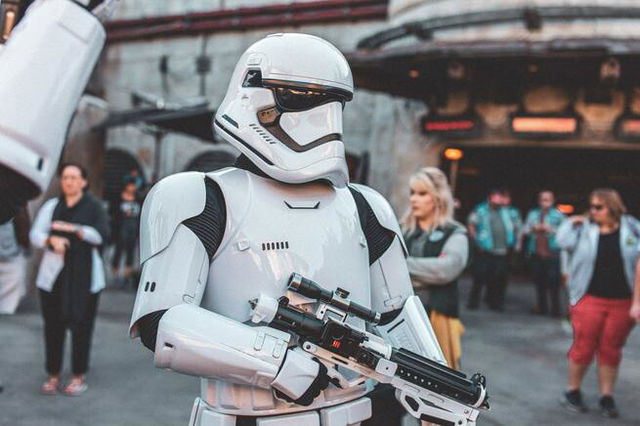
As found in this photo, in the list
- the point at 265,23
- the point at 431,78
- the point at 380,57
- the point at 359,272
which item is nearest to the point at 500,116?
the point at 431,78

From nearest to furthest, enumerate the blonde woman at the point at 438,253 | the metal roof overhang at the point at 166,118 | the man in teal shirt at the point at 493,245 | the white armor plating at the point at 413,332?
the white armor plating at the point at 413,332 → the blonde woman at the point at 438,253 → the man in teal shirt at the point at 493,245 → the metal roof overhang at the point at 166,118

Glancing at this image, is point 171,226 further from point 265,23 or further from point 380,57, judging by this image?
point 265,23

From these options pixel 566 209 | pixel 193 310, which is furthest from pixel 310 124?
pixel 566 209

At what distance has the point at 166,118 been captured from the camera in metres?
7.84

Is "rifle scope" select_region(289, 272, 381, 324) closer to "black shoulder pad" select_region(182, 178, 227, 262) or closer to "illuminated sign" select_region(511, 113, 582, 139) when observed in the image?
"black shoulder pad" select_region(182, 178, 227, 262)

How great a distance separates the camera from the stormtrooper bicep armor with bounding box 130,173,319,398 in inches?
60.7

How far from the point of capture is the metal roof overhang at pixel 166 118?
784 centimetres

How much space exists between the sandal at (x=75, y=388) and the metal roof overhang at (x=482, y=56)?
5.70m

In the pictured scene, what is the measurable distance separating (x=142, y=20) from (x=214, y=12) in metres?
1.93

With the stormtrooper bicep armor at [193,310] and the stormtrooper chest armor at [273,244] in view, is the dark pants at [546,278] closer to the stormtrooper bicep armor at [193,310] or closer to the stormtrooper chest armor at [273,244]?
the stormtrooper chest armor at [273,244]

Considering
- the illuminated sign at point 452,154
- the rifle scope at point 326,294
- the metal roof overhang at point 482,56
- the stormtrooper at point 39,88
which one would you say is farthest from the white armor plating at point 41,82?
the illuminated sign at point 452,154

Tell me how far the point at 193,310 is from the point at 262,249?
10.3 inches

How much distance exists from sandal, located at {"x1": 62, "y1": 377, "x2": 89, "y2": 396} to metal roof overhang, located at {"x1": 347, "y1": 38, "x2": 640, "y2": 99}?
5.70 metres

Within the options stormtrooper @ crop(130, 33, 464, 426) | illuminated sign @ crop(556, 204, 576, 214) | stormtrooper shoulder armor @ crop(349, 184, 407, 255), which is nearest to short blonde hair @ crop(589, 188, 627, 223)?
stormtrooper shoulder armor @ crop(349, 184, 407, 255)
